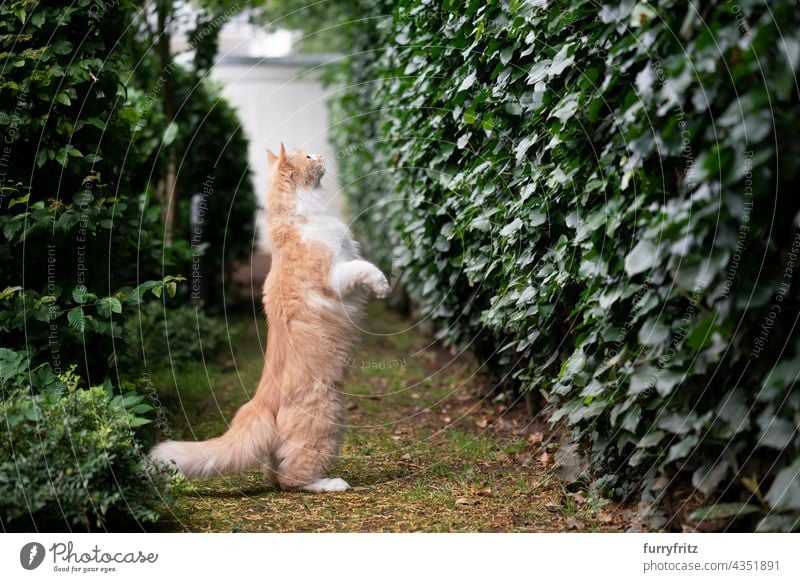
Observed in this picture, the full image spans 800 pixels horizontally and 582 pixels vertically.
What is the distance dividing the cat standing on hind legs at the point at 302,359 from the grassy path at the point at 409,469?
A: 0.66 feet

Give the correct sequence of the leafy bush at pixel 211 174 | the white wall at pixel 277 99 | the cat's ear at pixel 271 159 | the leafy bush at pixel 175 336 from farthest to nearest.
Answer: the white wall at pixel 277 99, the leafy bush at pixel 211 174, the leafy bush at pixel 175 336, the cat's ear at pixel 271 159

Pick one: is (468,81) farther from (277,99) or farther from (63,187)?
(277,99)

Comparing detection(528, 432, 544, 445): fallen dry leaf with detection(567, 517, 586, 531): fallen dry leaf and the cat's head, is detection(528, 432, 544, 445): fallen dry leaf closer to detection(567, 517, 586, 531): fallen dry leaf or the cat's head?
detection(567, 517, 586, 531): fallen dry leaf

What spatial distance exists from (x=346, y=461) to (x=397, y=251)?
2972 millimetres

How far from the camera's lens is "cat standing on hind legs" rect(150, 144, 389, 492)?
436 centimetres

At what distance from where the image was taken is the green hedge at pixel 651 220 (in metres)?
2.67

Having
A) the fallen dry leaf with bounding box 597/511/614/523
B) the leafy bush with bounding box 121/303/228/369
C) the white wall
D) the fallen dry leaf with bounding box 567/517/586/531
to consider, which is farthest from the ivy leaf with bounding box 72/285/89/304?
the white wall

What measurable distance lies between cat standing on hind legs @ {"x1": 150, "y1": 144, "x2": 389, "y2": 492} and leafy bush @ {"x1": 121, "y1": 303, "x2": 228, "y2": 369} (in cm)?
302

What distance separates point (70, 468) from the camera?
338 centimetres

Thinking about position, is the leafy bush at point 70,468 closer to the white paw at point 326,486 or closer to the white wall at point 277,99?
the white paw at point 326,486

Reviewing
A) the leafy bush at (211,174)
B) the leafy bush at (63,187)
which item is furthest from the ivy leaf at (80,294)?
the leafy bush at (211,174)

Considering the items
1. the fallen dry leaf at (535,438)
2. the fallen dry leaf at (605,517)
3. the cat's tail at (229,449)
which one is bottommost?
the fallen dry leaf at (605,517)

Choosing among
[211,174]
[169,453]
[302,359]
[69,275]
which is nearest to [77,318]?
[69,275]

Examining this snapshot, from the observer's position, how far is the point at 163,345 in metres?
7.79
